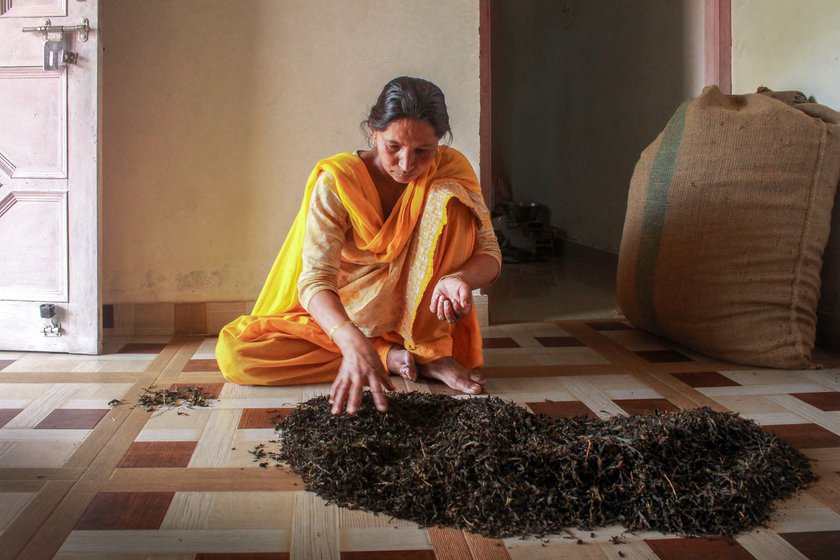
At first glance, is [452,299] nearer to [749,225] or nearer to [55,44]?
[749,225]

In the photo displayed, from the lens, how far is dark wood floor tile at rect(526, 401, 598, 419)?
2303 mm

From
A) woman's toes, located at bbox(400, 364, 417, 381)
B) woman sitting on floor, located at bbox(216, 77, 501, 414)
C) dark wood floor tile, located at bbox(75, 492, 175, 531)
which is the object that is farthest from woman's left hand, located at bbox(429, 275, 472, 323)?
dark wood floor tile, located at bbox(75, 492, 175, 531)

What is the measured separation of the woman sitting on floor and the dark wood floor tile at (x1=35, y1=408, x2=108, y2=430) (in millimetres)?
477

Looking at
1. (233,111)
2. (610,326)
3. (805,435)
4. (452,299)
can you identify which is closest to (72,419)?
(452,299)

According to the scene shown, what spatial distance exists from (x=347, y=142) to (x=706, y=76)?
5.98ft

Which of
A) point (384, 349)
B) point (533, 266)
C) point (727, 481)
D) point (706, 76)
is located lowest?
point (727, 481)

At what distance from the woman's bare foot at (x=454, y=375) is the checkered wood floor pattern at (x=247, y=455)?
0.05m

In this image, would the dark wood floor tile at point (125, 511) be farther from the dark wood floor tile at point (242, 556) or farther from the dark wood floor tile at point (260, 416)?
the dark wood floor tile at point (260, 416)

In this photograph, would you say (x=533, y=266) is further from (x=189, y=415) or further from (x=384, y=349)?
(x=189, y=415)

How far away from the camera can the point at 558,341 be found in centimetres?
338

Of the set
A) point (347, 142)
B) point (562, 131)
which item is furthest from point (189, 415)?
point (562, 131)

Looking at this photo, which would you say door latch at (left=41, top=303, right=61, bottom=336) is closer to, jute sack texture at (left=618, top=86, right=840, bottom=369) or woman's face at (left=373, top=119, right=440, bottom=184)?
woman's face at (left=373, top=119, right=440, bottom=184)

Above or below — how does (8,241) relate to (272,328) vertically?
above

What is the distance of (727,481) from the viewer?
1.67m
